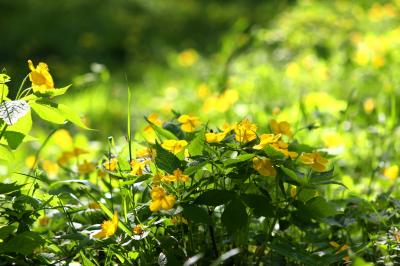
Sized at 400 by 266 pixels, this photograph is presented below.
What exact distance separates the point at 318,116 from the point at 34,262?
1.17 meters

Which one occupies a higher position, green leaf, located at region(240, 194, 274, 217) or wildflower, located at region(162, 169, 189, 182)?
wildflower, located at region(162, 169, 189, 182)

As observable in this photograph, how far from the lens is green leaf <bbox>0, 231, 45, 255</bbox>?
132cm

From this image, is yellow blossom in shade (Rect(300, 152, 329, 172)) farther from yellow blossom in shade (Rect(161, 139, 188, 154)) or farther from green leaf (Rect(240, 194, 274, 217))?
yellow blossom in shade (Rect(161, 139, 188, 154))

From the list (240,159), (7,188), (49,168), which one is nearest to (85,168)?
(49,168)

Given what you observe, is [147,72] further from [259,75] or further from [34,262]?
[34,262]

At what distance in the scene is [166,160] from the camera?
1396 millimetres

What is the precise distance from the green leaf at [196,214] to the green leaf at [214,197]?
22 millimetres

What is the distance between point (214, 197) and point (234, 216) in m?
0.06

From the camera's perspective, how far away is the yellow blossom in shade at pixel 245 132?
140cm

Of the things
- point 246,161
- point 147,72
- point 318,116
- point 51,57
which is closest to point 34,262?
point 246,161

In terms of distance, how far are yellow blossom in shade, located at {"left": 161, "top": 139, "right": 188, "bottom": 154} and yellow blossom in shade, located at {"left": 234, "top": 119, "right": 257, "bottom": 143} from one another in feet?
0.38

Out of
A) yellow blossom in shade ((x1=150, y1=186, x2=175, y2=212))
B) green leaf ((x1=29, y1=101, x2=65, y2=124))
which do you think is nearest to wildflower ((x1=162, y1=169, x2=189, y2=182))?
yellow blossom in shade ((x1=150, y1=186, x2=175, y2=212))

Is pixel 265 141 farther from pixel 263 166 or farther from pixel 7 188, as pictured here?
pixel 7 188

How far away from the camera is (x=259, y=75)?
12.0 ft
